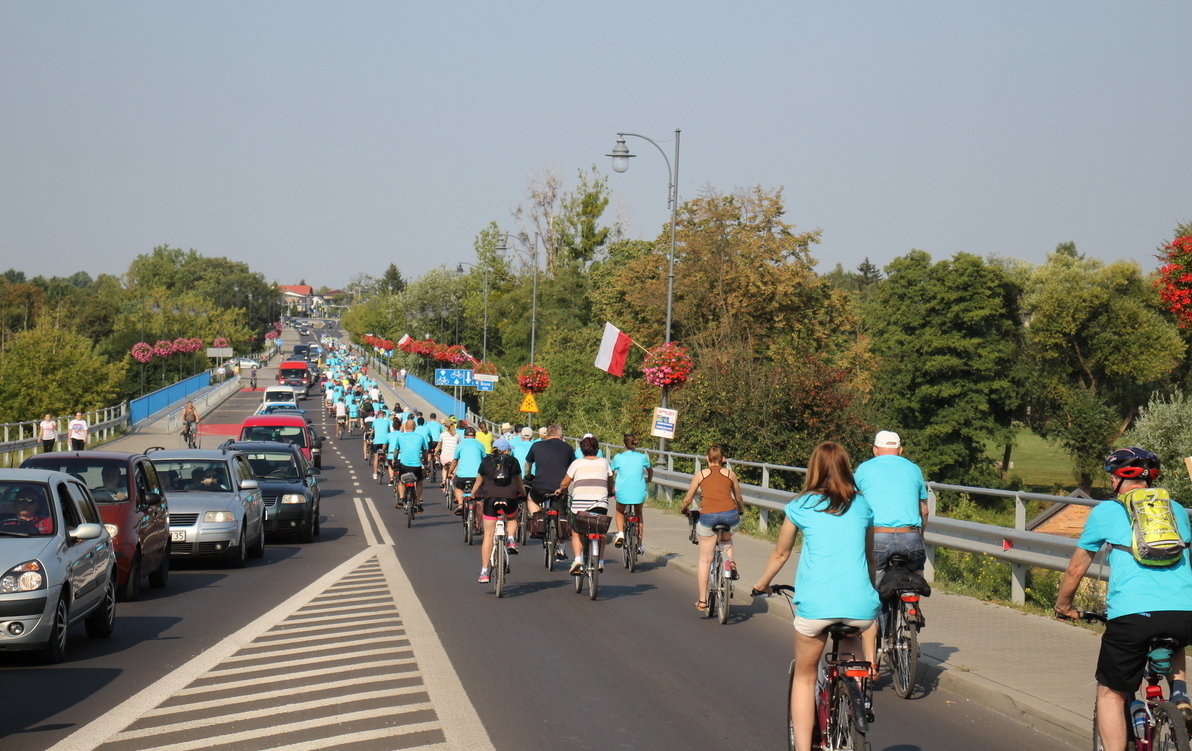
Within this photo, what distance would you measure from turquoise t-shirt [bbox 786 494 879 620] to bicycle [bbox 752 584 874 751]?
103 mm

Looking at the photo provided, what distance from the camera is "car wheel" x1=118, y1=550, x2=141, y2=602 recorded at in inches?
508

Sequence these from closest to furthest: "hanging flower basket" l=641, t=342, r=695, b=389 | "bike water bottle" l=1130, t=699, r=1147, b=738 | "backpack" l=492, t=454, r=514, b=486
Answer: "bike water bottle" l=1130, t=699, r=1147, b=738 < "backpack" l=492, t=454, r=514, b=486 < "hanging flower basket" l=641, t=342, r=695, b=389

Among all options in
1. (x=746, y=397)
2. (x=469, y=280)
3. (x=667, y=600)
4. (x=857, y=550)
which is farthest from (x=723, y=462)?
(x=469, y=280)

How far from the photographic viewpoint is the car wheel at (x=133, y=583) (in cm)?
1290

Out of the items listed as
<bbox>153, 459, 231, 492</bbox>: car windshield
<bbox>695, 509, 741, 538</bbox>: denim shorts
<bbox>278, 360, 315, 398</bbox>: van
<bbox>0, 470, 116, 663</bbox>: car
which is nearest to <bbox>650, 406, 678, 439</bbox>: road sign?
<bbox>153, 459, 231, 492</bbox>: car windshield

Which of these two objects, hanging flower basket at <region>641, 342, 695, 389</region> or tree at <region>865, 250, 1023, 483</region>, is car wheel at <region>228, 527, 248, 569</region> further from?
tree at <region>865, 250, 1023, 483</region>

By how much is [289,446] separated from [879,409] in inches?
1605

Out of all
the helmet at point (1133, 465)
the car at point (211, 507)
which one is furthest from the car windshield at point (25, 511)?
the helmet at point (1133, 465)

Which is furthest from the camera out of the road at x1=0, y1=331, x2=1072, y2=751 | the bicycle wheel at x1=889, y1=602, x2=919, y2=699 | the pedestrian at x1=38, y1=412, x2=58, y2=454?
the pedestrian at x1=38, y1=412, x2=58, y2=454

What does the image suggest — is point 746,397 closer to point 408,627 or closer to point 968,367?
point 408,627

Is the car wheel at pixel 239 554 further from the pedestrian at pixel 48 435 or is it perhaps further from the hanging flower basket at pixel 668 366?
the pedestrian at pixel 48 435

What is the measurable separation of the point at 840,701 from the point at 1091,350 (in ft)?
206

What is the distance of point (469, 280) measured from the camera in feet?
399

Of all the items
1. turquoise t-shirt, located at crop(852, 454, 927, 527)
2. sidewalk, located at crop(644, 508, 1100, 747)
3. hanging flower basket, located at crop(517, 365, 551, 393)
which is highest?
hanging flower basket, located at crop(517, 365, 551, 393)
